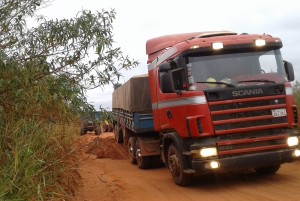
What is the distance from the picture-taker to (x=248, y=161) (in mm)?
6742

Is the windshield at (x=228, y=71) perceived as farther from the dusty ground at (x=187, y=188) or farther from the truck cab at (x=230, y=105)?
the dusty ground at (x=187, y=188)

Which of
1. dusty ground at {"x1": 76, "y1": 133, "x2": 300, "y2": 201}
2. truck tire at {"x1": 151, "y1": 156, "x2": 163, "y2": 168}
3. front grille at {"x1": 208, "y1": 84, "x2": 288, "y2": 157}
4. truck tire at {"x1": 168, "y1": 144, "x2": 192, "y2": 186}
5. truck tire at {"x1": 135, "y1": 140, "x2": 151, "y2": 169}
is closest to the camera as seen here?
dusty ground at {"x1": 76, "y1": 133, "x2": 300, "y2": 201}

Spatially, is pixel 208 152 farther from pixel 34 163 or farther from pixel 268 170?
pixel 34 163

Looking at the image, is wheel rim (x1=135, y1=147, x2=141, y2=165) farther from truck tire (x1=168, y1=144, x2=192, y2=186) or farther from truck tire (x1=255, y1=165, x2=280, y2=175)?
truck tire (x1=255, y1=165, x2=280, y2=175)

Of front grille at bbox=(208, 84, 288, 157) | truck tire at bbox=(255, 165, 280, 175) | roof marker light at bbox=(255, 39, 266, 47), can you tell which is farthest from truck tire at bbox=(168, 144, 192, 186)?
roof marker light at bbox=(255, 39, 266, 47)

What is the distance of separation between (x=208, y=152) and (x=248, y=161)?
2.44ft

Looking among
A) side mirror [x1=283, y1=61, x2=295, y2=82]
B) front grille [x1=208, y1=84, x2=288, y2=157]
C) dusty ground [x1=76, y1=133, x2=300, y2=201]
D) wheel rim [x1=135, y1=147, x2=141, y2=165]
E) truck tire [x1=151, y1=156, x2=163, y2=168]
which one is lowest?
dusty ground [x1=76, y1=133, x2=300, y2=201]

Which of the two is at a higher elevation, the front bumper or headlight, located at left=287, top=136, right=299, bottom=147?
headlight, located at left=287, top=136, right=299, bottom=147

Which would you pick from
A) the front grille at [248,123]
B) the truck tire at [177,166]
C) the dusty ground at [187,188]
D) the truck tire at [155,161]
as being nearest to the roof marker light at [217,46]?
the front grille at [248,123]

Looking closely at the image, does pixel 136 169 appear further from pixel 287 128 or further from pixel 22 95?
pixel 22 95

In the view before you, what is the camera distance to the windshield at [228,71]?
693 centimetres

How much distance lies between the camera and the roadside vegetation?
5.14 m

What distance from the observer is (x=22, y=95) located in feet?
17.2

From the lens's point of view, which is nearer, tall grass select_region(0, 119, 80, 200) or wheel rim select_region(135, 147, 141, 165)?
tall grass select_region(0, 119, 80, 200)
